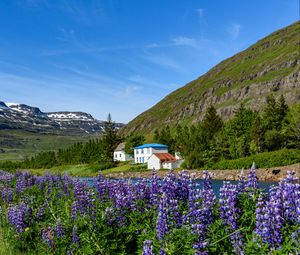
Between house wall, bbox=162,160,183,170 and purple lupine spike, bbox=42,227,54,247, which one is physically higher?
house wall, bbox=162,160,183,170

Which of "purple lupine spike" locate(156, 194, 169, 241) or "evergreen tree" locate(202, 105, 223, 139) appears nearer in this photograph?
"purple lupine spike" locate(156, 194, 169, 241)

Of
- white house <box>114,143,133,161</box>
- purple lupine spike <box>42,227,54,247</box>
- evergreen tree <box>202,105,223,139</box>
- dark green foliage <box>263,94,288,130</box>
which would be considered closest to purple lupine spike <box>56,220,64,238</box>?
purple lupine spike <box>42,227,54,247</box>

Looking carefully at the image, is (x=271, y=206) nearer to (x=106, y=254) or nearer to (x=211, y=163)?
(x=106, y=254)

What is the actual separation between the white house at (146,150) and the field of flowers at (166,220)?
93.1 metres

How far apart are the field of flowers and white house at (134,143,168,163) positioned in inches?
3667

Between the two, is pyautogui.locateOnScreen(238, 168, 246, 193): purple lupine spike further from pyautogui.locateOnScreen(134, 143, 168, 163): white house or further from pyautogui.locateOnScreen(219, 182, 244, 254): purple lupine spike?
pyautogui.locateOnScreen(134, 143, 168, 163): white house

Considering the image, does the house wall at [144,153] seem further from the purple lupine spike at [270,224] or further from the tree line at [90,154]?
the purple lupine spike at [270,224]

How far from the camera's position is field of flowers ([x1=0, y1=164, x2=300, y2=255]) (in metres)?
5.55

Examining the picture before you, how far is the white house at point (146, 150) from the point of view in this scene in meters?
107

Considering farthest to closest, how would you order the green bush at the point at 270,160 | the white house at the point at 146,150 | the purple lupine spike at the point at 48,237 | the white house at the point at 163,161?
the white house at the point at 146,150
the white house at the point at 163,161
the green bush at the point at 270,160
the purple lupine spike at the point at 48,237

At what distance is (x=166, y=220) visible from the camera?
6516mm

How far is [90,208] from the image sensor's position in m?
9.35

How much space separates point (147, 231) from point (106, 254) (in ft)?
3.20

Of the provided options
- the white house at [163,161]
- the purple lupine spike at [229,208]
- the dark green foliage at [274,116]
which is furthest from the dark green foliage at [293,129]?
the purple lupine spike at [229,208]
